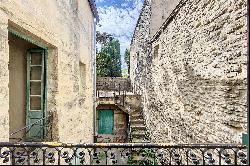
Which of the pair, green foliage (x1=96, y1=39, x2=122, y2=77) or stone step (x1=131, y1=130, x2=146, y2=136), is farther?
green foliage (x1=96, y1=39, x2=122, y2=77)

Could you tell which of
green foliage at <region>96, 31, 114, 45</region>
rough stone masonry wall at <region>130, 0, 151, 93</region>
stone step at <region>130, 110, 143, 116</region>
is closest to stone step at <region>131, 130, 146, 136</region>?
stone step at <region>130, 110, 143, 116</region>

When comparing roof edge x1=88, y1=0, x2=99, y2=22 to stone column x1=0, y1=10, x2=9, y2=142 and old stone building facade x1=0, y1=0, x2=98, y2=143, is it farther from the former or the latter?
stone column x1=0, y1=10, x2=9, y2=142

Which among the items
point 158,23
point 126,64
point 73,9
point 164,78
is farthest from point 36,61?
point 126,64

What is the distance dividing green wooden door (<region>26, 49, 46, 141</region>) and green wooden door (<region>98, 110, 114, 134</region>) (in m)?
11.2

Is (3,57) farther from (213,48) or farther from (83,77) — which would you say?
(83,77)

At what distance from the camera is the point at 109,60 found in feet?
84.2

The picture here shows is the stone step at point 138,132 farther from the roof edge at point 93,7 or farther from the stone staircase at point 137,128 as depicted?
the roof edge at point 93,7

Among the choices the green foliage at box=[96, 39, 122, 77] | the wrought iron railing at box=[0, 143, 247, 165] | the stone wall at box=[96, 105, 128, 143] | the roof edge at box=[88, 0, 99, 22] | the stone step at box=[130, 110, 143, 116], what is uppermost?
the roof edge at box=[88, 0, 99, 22]

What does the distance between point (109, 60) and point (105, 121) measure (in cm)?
957

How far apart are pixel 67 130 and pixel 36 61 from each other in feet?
6.17

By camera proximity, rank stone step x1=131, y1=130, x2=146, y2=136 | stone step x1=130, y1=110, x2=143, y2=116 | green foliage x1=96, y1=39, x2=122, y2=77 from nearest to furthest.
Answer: stone step x1=131, y1=130, x2=146, y2=136 → stone step x1=130, y1=110, x2=143, y2=116 → green foliage x1=96, y1=39, x2=122, y2=77

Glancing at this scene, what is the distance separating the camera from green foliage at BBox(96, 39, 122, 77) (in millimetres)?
25281

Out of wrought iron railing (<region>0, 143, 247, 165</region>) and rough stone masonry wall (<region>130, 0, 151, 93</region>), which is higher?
rough stone masonry wall (<region>130, 0, 151, 93</region>)

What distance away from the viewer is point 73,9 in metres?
7.71
